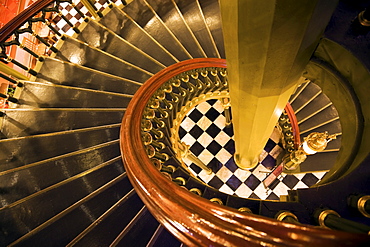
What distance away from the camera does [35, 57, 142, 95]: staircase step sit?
2951 millimetres

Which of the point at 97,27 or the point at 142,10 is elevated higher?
the point at 142,10

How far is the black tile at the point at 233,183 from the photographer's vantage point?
4.41m

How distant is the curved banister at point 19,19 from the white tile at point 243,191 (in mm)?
4133

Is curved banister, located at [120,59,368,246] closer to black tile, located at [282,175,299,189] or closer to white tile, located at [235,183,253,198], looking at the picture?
white tile, located at [235,183,253,198]

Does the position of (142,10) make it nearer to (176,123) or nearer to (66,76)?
(66,76)

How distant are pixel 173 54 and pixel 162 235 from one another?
235 cm

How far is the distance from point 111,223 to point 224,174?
282 centimetres

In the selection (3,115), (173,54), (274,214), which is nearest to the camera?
(274,214)

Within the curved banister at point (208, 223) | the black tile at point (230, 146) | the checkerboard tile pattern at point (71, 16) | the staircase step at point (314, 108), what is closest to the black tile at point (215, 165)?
the black tile at point (230, 146)

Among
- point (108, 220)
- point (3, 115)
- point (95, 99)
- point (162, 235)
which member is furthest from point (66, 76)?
point (162, 235)

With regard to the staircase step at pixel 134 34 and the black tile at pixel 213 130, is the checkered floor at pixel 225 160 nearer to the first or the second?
the black tile at pixel 213 130

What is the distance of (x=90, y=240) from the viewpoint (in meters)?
1.99

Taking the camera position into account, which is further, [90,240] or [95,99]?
[95,99]

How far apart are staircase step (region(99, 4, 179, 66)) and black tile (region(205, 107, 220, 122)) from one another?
1.94 metres
